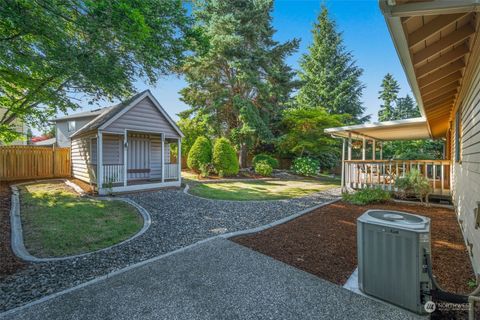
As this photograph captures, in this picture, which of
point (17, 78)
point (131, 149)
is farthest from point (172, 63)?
point (131, 149)

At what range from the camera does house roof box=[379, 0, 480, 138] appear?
205 cm

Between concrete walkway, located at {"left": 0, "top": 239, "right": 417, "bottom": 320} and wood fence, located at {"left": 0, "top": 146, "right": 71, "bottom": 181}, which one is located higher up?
wood fence, located at {"left": 0, "top": 146, "right": 71, "bottom": 181}

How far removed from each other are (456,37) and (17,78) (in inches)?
397

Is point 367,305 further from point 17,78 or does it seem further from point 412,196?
point 17,78

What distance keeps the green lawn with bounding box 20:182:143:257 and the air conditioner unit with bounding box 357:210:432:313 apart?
14.2 ft

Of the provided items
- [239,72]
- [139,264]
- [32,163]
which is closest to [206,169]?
[239,72]

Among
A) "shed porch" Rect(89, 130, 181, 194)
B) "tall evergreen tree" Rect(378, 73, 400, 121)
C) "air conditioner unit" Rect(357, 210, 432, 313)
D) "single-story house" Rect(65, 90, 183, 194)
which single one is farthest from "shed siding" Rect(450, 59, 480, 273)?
"tall evergreen tree" Rect(378, 73, 400, 121)

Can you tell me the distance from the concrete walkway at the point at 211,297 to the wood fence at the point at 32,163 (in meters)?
13.1

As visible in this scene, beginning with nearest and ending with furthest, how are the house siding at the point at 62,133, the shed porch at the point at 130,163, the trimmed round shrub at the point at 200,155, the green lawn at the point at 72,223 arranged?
the green lawn at the point at 72,223 < the shed porch at the point at 130,163 < the trimmed round shrub at the point at 200,155 < the house siding at the point at 62,133

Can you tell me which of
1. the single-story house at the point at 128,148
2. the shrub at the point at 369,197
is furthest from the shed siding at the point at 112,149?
the shrub at the point at 369,197

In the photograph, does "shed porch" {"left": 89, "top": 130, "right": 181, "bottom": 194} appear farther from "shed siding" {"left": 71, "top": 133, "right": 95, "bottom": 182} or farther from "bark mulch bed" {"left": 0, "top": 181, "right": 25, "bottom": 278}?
"bark mulch bed" {"left": 0, "top": 181, "right": 25, "bottom": 278}

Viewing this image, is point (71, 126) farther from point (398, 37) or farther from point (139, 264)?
point (398, 37)

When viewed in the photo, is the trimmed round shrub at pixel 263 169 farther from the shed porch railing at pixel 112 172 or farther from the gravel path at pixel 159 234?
the shed porch railing at pixel 112 172

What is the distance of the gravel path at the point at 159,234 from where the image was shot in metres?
3.01
